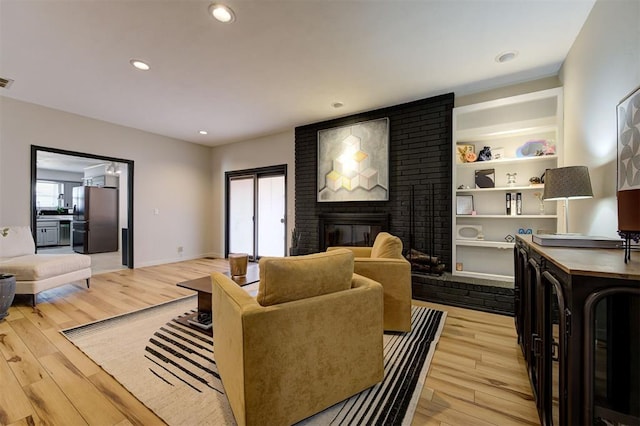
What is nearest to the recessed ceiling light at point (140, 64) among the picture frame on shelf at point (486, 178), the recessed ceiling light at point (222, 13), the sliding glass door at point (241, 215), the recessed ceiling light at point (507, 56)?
the recessed ceiling light at point (222, 13)

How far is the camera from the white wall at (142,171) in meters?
3.68

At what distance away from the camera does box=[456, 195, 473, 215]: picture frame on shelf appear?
11.6ft

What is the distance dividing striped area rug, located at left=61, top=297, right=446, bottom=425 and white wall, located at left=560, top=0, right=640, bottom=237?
1568 millimetres

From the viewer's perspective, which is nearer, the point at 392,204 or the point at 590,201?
the point at 590,201

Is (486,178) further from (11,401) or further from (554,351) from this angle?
(11,401)

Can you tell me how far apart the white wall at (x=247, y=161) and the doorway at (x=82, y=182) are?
5.77 feet

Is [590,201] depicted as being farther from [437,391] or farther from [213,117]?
[213,117]

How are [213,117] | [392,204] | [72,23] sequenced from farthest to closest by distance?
[213,117] < [392,204] < [72,23]

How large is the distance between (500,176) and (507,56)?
4.55 feet

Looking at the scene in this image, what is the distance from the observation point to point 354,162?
4.30 metres

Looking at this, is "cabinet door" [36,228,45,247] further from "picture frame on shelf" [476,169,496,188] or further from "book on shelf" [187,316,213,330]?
"picture frame on shelf" [476,169,496,188]

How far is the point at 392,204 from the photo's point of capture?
13.1 ft

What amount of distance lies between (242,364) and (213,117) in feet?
13.8

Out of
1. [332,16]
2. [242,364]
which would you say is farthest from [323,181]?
[242,364]
